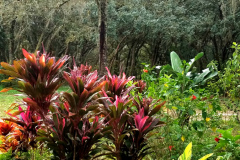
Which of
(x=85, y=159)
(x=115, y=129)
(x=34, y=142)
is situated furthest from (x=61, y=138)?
(x=34, y=142)

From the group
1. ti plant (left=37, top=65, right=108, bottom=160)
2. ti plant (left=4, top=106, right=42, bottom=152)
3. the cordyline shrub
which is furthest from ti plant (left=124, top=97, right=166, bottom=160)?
ti plant (left=4, top=106, right=42, bottom=152)

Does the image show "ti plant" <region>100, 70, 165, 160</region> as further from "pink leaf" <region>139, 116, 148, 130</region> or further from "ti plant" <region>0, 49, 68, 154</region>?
"ti plant" <region>0, 49, 68, 154</region>

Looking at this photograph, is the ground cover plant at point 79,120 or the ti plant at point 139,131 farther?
the ti plant at point 139,131

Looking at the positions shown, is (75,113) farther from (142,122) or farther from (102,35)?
(102,35)

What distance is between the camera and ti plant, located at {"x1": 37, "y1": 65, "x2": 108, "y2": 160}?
216 centimetres

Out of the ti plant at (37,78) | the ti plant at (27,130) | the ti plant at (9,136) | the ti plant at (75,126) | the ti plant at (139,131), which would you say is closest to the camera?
the ti plant at (75,126)

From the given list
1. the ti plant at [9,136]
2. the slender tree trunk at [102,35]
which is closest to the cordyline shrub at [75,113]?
the ti plant at [9,136]

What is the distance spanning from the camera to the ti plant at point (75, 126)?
2158mm

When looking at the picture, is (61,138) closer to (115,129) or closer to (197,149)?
(115,129)

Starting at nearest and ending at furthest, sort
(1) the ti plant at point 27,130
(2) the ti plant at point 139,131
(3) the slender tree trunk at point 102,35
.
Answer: (2) the ti plant at point 139,131 → (1) the ti plant at point 27,130 → (3) the slender tree trunk at point 102,35

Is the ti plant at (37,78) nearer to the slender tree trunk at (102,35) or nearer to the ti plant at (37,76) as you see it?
the ti plant at (37,76)

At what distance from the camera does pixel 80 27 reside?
21.0 metres

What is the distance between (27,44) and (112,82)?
72.0ft

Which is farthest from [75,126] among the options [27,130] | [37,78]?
[27,130]
